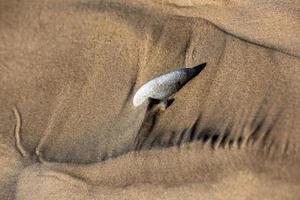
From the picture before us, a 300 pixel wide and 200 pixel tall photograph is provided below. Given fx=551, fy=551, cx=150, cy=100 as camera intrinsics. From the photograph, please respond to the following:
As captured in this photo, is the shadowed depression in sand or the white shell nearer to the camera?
the shadowed depression in sand

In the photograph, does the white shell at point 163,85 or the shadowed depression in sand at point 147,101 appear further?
the white shell at point 163,85

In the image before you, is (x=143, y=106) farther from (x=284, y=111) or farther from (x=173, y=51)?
(x=284, y=111)

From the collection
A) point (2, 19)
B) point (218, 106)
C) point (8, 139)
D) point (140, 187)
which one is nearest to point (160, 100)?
point (218, 106)
